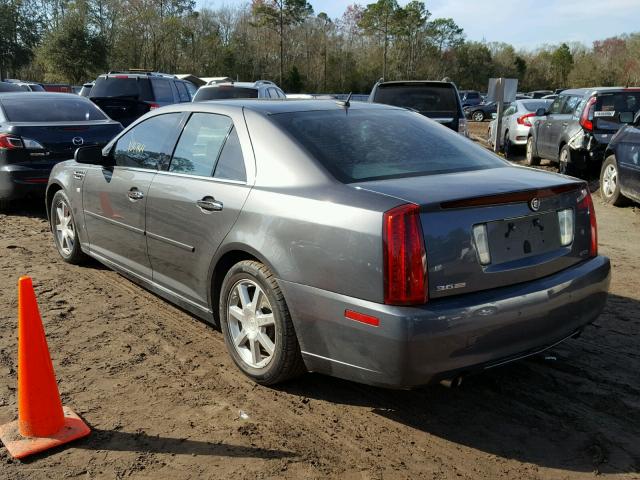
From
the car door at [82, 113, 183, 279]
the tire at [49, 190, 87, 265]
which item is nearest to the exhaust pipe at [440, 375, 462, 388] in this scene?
the car door at [82, 113, 183, 279]

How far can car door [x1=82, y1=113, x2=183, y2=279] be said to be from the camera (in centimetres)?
446

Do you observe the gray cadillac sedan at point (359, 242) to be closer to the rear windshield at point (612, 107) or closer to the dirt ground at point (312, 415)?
the dirt ground at point (312, 415)

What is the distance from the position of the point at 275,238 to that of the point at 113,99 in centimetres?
1004

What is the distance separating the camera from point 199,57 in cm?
5406

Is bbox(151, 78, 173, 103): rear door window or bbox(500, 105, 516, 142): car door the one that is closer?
bbox(151, 78, 173, 103): rear door window

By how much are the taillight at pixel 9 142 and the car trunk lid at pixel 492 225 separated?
6369 millimetres

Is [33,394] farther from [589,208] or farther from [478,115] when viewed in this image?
[478,115]

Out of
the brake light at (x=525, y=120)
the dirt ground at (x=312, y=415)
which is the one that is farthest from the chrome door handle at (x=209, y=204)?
the brake light at (x=525, y=120)

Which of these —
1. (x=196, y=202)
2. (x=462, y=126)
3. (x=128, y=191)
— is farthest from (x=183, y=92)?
(x=196, y=202)

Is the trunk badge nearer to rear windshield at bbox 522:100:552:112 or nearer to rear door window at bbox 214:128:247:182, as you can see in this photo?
rear door window at bbox 214:128:247:182

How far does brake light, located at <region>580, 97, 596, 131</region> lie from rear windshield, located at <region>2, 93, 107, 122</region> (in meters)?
7.87

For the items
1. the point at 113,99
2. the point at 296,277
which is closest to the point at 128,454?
the point at 296,277

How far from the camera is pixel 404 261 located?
2.77 metres

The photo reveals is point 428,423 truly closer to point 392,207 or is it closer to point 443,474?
point 443,474
